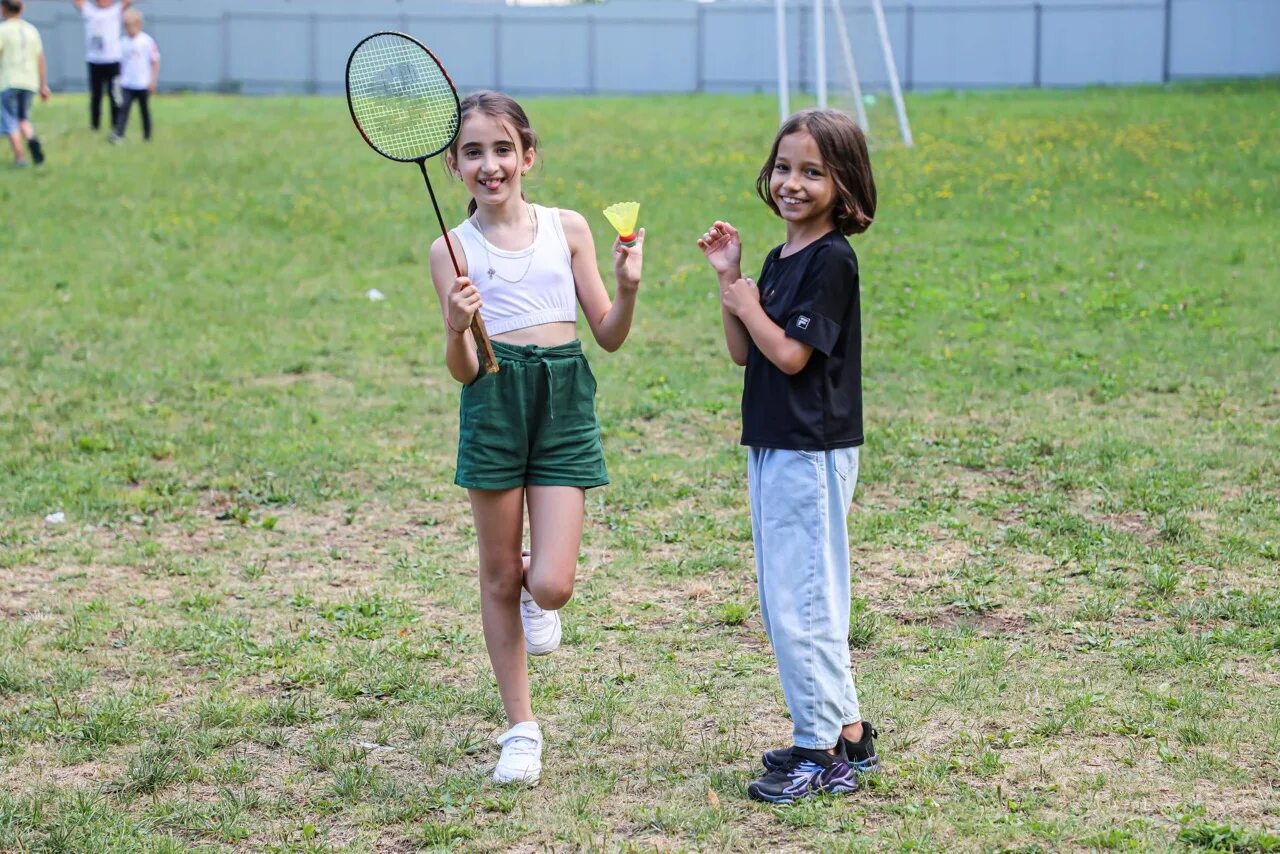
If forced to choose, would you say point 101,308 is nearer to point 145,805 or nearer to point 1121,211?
point 145,805

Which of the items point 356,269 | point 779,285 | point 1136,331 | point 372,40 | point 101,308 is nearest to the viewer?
point 779,285

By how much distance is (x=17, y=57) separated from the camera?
16156 millimetres

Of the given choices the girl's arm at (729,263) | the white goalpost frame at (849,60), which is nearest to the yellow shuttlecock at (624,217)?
the girl's arm at (729,263)

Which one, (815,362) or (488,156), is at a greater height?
(488,156)

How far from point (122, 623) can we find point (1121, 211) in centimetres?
1118

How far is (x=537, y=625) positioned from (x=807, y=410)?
1079mm

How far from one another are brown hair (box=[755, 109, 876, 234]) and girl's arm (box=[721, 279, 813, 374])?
242mm

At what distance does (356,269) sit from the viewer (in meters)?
12.7

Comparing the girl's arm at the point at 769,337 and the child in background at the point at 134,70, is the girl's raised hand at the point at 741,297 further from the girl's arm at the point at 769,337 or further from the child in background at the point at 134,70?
the child in background at the point at 134,70

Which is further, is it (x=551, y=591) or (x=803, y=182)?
(x=551, y=591)

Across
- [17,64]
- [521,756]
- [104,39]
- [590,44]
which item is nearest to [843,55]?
[104,39]

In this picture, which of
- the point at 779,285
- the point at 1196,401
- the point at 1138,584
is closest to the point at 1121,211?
the point at 1196,401

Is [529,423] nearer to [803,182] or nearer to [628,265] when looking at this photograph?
[628,265]

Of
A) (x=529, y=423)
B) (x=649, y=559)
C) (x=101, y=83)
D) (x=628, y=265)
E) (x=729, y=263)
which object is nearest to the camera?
(x=729, y=263)
